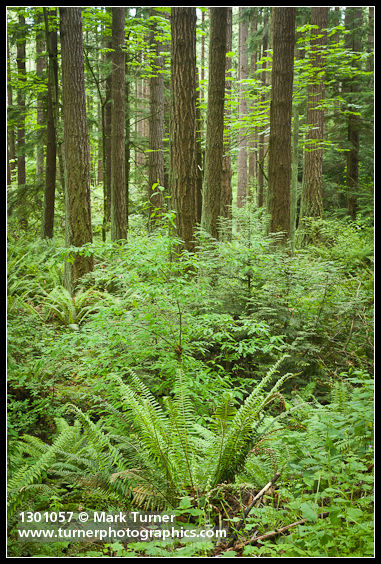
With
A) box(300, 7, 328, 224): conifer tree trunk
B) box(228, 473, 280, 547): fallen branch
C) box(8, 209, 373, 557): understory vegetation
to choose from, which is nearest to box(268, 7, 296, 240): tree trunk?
box(8, 209, 373, 557): understory vegetation

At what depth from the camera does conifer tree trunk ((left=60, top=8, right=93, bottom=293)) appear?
7977mm

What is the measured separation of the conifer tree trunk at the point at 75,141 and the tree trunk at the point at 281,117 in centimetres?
360

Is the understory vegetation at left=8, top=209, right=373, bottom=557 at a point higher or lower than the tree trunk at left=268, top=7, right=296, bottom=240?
lower

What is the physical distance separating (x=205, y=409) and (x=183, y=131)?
4.74 meters

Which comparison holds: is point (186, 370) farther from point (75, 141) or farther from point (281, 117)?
point (281, 117)

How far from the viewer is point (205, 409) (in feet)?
14.6

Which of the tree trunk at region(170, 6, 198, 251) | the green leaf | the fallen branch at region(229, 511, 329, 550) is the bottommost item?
the fallen branch at region(229, 511, 329, 550)

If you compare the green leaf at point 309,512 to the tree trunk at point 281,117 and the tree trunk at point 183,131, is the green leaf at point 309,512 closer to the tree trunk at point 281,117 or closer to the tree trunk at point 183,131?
the tree trunk at point 183,131

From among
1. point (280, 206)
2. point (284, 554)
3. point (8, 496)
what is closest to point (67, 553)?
point (8, 496)

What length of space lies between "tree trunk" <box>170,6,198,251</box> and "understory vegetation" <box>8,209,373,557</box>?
120 cm

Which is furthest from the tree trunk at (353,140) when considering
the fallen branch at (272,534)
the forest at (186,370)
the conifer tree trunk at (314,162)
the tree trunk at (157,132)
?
the fallen branch at (272,534)

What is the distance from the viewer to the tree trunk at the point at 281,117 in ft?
27.2

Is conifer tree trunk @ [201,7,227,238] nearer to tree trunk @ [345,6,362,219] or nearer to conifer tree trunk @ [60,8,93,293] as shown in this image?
conifer tree trunk @ [60,8,93,293]

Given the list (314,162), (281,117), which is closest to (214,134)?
(281,117)
